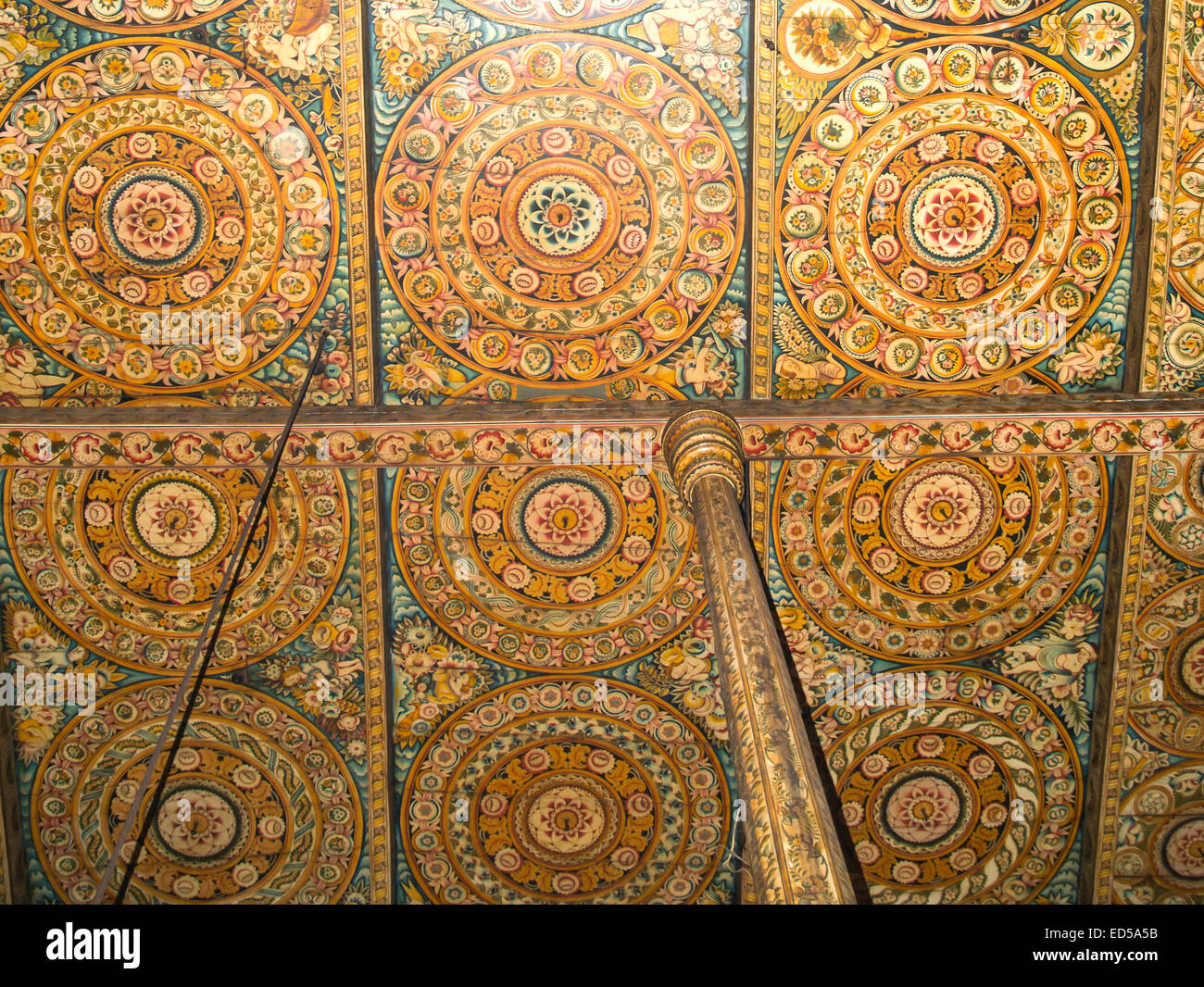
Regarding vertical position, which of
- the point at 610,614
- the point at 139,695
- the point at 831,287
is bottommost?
the point at 139,695

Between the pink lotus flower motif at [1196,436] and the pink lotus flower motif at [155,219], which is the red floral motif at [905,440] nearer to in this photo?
the pink lotus flower motif at [1196,436]

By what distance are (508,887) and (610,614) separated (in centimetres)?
182

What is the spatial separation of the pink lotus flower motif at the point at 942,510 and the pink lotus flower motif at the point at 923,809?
150 cm

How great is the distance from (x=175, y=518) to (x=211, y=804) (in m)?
1.74

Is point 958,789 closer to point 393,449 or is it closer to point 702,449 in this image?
point 702,449

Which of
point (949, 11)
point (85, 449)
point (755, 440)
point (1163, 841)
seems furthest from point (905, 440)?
point (85, 449)

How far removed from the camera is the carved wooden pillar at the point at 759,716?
8.72ft

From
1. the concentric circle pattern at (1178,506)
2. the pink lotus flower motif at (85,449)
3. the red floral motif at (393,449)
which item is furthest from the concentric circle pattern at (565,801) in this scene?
the concentric circle pattern at (1178,506)

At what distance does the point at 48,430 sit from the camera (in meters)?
5.43

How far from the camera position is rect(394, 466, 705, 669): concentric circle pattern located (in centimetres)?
559
